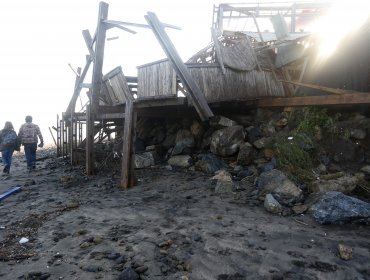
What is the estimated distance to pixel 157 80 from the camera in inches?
338

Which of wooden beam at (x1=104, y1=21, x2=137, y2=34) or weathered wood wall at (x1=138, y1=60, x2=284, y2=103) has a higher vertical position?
wooden beam at (x1=104, y1=21, x2=137, y2=34)

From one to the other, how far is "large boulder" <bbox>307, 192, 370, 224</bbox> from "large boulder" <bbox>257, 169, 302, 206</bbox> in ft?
1.65

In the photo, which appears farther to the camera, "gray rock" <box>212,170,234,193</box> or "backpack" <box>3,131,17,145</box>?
"backpack" <box>3,131,17,145</box>

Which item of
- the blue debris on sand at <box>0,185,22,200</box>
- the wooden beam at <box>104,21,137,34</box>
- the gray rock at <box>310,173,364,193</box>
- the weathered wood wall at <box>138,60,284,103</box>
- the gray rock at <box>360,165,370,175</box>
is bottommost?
the blue debris on sand at <box>0,185,22,200</box>

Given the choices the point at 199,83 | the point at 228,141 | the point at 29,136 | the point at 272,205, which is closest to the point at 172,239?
the point at 272,205

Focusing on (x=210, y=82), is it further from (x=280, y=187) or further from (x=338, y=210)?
(x=338, y=210)

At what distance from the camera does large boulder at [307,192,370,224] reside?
184 inches

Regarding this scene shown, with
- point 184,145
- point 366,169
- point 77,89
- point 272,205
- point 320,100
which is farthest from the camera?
point 77,89

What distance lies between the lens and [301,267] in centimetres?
353

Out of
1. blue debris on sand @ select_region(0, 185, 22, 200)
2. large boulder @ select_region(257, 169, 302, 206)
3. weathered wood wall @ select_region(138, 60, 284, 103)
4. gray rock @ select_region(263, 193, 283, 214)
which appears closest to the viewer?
gray rock @ select_region(263, 193, 283, 214)

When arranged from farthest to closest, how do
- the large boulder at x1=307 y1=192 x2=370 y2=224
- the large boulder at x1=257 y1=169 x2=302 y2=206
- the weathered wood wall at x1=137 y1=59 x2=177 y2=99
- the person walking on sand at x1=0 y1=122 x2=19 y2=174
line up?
the person walking on sand at x1=0 y1=122 x2=19 y2=174 → the weathered wood wall at x1=137 y1=59 x2=177 y2=99 → the large boulder at x1=257 y1=169 x2=302 y2=206 → the large boulder at x1=307 y1=192 x2=370 y2=224

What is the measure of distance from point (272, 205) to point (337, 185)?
4.66ft

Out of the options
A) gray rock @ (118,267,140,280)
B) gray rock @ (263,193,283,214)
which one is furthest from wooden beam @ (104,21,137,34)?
gray rock @ (118,267,140,280)

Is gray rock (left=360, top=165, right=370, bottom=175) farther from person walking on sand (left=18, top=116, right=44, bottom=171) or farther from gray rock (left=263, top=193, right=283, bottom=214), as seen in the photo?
person walking on sand (left=18, top=116, right=44, bottom=171)
